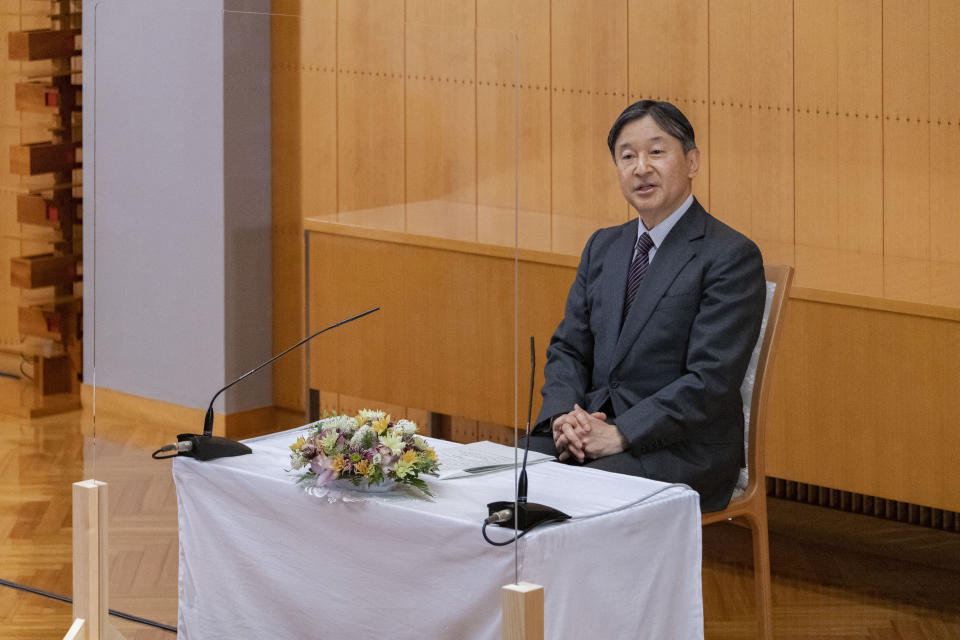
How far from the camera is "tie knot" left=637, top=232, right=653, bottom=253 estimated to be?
3.36m

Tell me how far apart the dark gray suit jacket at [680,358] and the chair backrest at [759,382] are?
70 millimetres

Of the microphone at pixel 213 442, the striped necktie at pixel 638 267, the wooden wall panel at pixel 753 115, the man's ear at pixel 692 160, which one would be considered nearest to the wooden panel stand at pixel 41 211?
the wooden wall panel at pixel 753 115

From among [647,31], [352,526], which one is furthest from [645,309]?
[647,31]

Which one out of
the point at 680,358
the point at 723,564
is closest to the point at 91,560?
the point at 680,358

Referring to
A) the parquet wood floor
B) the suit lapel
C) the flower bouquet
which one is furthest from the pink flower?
the suit lapel

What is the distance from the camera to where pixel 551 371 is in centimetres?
343

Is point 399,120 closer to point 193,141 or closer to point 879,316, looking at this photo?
point 193,141

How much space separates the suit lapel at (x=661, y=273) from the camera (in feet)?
10.7

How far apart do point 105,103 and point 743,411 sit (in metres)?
1.63

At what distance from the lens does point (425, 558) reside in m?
2.55

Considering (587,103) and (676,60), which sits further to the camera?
(587,103)

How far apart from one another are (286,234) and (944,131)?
2.38 meters

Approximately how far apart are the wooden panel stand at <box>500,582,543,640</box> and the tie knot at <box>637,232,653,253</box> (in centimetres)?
117

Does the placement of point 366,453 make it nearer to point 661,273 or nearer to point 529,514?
point 529,514
